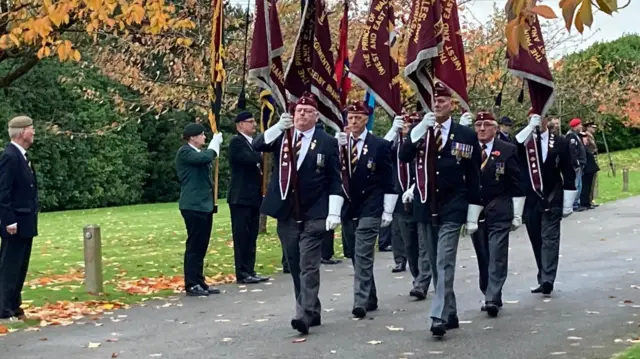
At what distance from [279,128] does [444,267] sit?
83.4 inches

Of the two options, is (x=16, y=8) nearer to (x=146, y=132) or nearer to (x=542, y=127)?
(x=542, y=127)

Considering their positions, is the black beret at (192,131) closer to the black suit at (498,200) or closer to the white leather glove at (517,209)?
the black suit at (498,200)

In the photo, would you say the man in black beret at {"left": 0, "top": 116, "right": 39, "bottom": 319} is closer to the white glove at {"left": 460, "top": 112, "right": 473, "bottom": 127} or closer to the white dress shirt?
the white dress shirt

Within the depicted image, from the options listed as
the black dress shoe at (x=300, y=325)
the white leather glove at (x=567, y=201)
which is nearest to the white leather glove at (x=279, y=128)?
the black dress shoe at (x=300, y=325)

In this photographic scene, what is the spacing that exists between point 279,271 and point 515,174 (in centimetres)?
538

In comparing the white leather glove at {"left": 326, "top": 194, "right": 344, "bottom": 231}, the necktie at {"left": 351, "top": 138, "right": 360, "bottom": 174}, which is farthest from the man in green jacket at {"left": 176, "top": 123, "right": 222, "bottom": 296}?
the white leather glove at {"left": 326, "top": 194, "right": 344, "bottom": 231}

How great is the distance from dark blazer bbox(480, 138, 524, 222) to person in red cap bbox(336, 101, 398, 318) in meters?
1.04

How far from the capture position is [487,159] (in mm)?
11055

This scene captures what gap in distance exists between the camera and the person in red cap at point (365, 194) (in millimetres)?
10719

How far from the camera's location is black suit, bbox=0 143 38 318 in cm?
1077

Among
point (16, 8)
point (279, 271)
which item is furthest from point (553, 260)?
point (16, 8)

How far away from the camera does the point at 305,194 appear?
32.3 feet

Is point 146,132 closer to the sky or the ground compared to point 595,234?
closer to the sky

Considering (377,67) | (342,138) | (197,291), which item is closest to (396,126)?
(342,138)
